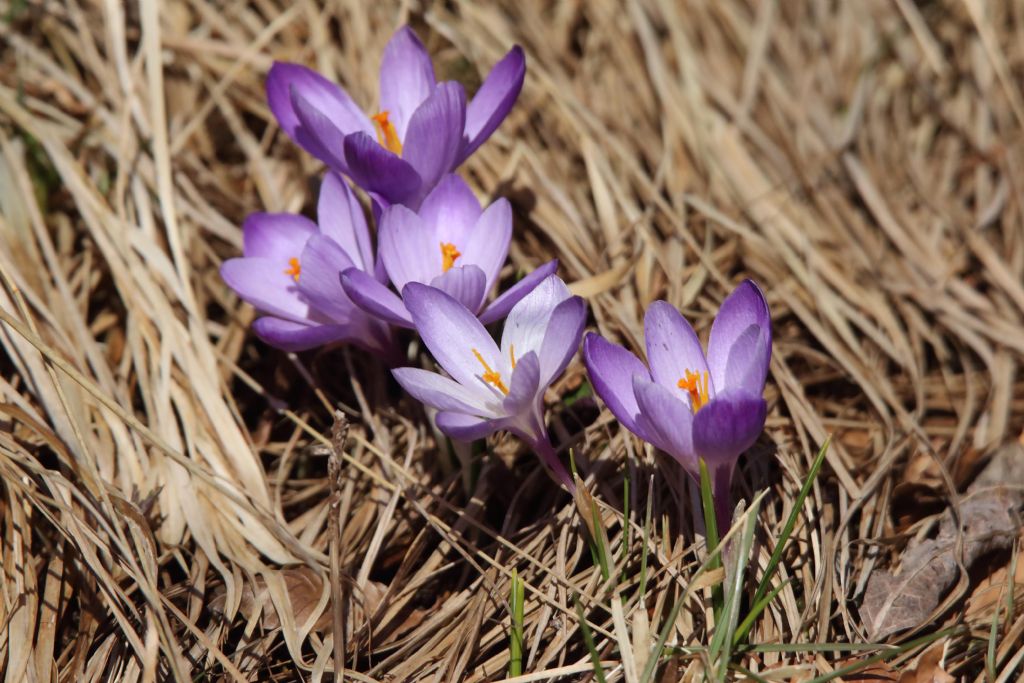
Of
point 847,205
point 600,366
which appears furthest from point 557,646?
point 847,205

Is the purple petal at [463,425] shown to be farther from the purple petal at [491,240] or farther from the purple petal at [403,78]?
the purple petal at [403,78]

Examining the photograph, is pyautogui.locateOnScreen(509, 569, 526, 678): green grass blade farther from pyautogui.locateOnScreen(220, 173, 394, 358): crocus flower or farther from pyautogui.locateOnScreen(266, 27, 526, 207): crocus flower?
pyautogui.locateOnScreen(266, 27, 526, 207): crocus flower

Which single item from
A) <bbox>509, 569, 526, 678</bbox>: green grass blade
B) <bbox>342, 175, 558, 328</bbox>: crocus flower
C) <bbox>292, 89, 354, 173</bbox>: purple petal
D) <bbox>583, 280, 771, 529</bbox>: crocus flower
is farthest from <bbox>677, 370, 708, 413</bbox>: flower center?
<bbox>292, 89, 354, 173</bbox>: purple petal

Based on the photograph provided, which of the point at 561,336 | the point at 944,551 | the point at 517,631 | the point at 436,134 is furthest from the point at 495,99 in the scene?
the point at 944,551

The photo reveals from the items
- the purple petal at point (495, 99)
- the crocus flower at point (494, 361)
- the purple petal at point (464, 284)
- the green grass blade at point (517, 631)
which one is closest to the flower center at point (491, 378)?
the crocus flower at point (494, 361)

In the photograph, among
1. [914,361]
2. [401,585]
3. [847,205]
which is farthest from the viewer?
[847,205]

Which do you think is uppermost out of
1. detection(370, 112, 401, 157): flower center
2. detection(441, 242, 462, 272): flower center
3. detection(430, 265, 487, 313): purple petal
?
detection(370, 112, 401, 157): flower center

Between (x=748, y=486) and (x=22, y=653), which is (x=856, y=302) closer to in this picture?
(x=748, y=486)
